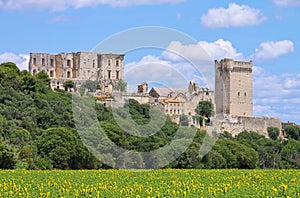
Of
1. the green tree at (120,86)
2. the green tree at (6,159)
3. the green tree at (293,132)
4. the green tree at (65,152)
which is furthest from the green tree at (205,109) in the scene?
the green tree at (6,159)

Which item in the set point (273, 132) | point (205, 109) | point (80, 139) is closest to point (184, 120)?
point (205, 109)

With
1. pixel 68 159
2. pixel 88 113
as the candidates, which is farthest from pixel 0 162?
pixel 88 113

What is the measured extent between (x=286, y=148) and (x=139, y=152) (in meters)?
36.5

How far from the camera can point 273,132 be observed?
11306 centimetres

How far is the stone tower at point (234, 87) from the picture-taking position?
428ft

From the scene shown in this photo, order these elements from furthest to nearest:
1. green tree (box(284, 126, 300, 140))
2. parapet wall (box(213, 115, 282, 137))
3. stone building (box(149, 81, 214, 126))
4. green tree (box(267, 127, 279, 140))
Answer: green tree (box(284, 126, 300, 140)) < green tree (box(267, 127, 279, 140)) < parapet wall (box(213, 115, 282, 137)) < stone building (box(149, 81, 214, 126))

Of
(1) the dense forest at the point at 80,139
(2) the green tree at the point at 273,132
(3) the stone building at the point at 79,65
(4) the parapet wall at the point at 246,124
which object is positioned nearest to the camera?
(1) the dense forest at the point at 80,139

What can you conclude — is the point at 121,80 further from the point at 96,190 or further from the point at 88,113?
the point at 96,190

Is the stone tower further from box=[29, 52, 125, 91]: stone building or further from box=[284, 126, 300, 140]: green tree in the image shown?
A: box=[29, 52, 125, 91]: stone building

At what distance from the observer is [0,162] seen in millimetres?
48688

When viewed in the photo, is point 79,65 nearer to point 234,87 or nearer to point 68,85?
point 68,85

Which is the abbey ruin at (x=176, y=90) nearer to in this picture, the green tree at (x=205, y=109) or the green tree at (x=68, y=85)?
the green tree at (x=205, y=109)

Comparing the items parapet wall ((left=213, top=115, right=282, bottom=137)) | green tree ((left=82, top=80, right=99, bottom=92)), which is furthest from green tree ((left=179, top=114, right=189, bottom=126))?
green tree ((left=82, top=80, right=99, bottom=92))

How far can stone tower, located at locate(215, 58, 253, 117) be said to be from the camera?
130500mm
